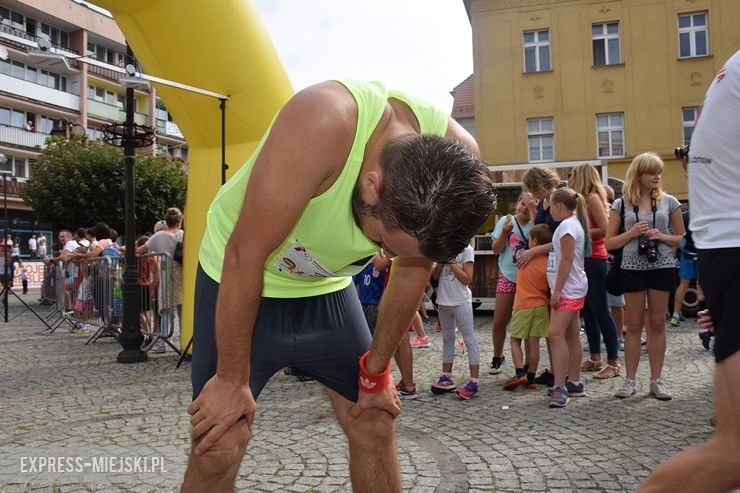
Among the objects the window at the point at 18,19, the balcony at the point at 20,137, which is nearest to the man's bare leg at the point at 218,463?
the balcony at the point at 20,137

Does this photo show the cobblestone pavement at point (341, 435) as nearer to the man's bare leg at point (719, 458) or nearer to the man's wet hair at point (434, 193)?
the man's bare leg at point (719, 458)

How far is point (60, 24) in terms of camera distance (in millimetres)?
40469

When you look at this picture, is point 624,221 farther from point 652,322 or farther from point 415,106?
point 415,106

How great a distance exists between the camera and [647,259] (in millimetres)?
4719

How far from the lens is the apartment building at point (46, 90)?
3662 centimetres

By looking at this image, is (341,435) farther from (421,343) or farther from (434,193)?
(421,343)

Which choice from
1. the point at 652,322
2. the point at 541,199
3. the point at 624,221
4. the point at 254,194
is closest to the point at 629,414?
the point at 652,322

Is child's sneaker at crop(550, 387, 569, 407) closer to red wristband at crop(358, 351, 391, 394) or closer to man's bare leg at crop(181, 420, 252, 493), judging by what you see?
red wristband at crop(358, 351, 391, 394)

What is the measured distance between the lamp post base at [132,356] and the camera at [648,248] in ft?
17.3

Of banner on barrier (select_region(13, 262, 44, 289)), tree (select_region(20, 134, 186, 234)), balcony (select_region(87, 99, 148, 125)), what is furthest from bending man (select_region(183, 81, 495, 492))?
balcony (select_region(87, 99, 148, 125))

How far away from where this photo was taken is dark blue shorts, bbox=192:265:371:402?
2021 mm

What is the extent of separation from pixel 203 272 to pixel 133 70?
4352 millimetres

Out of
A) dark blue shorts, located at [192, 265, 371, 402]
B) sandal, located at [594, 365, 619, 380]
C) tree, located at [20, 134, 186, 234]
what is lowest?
sandal, located at [594, 365, 619, 380]

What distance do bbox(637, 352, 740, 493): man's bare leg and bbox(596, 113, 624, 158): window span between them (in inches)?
940
